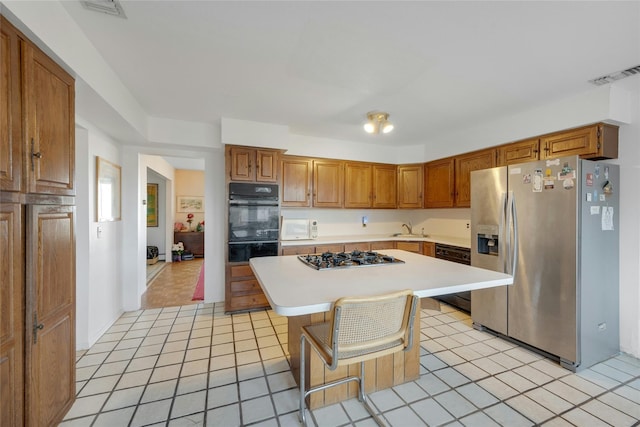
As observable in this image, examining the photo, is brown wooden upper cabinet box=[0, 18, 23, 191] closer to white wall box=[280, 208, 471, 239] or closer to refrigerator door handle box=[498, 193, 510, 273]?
white wall box=[280, 208, 471, 239]

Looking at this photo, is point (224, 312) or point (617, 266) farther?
point (224, 312)

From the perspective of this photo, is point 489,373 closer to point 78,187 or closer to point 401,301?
point 401,301

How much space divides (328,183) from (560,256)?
284 centimetres

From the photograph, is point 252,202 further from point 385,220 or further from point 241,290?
point 385,220

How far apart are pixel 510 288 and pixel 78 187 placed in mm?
4334

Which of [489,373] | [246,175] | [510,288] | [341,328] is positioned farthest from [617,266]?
[246,175]

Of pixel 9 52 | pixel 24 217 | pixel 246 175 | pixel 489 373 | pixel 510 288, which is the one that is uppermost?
pixel 9 52

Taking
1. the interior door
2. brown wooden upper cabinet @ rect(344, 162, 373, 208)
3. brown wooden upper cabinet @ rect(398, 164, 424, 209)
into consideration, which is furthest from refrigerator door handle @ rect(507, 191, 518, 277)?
the interior door

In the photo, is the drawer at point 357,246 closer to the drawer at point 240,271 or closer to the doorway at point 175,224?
the drawer at point 240,271

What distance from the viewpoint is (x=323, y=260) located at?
221cm

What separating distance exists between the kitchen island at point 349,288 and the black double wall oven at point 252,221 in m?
1.25

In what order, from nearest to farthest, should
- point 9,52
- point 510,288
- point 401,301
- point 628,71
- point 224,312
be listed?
point 9,52 < point 401,301 < point 628,71 < point 510,288 < point 224,312

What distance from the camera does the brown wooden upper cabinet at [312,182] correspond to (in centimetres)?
395

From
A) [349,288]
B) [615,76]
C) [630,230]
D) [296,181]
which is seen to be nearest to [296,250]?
[296,181]
